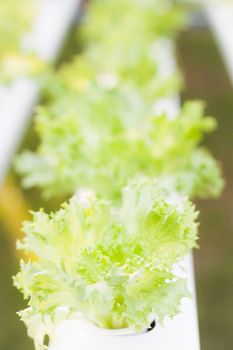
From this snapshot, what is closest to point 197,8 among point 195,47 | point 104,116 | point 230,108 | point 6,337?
point 195,47

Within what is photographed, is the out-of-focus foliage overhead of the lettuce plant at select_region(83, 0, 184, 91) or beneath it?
beneath

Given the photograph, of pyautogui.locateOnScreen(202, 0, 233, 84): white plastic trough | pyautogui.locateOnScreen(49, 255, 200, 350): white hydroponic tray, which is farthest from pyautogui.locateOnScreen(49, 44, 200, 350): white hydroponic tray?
pyautogui.locateOnScreen(202, 0, 233, 84): white plastic trough

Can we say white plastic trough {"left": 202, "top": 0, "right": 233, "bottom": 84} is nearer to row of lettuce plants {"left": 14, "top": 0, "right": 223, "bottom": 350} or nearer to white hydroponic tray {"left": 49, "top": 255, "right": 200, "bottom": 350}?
row of lettuce plants {"left": 14, "top": 0, "right": 223, "bottom": 350}

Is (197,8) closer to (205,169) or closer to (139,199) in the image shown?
(205,169)

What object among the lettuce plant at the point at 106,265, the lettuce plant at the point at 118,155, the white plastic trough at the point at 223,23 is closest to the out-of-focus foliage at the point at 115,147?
the lettuce plant at the point at 118,155

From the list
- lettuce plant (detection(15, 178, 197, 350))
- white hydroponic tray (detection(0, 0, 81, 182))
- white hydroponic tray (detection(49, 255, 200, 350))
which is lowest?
white hydroponic tray (detection(49, 255, 200, 350))

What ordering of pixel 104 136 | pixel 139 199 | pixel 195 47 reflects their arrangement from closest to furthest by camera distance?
pixel 139 199
pixel 104 136
pixel 195 47

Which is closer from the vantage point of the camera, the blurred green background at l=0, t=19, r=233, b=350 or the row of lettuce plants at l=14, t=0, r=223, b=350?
the row of lettuce plants at l=14, t=0, r=223, b=350

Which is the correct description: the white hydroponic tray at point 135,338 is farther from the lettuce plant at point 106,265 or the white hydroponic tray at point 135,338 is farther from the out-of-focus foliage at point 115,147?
the out-of-focus foliage at point 115,147
